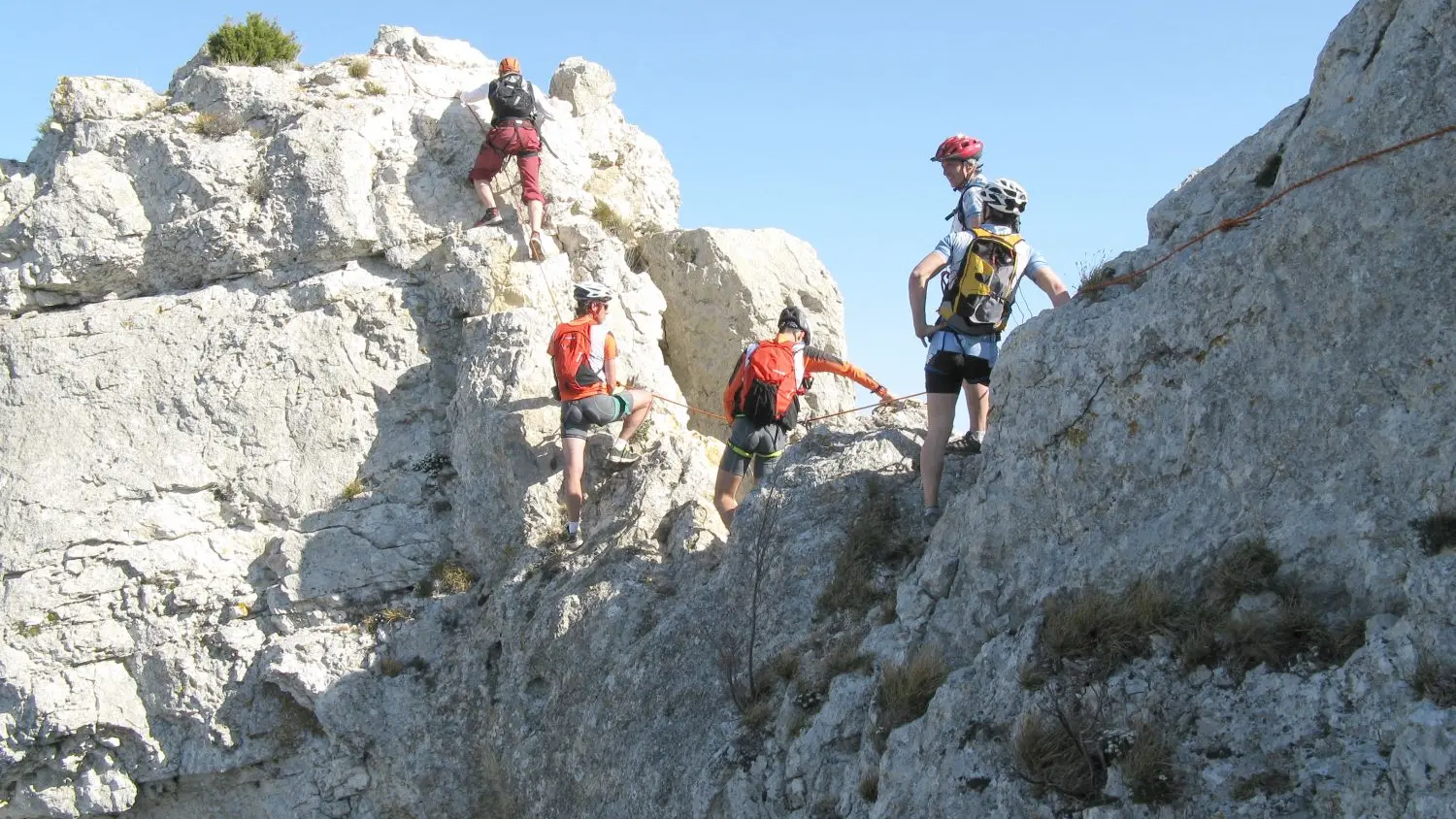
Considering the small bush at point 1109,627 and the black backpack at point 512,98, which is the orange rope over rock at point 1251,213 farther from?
the black backpack at point 512,98

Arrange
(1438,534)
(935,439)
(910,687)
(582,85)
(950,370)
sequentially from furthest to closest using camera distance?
1. (582,85)
2. (935,439)
3. (950,370)
4. (910,687)
5. (1438,534)

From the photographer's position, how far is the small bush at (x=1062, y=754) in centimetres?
653

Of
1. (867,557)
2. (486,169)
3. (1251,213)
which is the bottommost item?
(867,557)

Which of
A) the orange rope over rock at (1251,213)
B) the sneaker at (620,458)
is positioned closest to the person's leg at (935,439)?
the orange rope over rock at (1251,213)

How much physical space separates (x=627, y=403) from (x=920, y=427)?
122 inches

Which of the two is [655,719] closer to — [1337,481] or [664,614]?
[664,614]

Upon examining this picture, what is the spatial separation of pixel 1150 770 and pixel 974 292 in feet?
13.5

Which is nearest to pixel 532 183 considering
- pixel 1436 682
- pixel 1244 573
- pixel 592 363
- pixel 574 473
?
pixel 592 363

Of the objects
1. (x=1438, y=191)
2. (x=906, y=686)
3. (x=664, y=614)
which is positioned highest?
(x=1438, y=191)

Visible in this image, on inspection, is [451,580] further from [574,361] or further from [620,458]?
[574,361]

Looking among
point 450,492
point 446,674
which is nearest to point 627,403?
point 450,492

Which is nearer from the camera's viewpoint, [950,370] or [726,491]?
[950,370]

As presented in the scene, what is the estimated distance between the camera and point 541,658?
11.2 m

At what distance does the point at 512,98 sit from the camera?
1441cm
